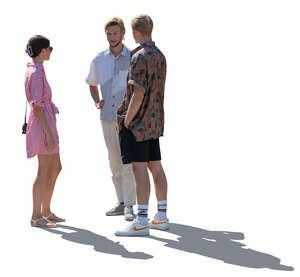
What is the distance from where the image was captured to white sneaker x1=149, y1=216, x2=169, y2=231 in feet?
22.7

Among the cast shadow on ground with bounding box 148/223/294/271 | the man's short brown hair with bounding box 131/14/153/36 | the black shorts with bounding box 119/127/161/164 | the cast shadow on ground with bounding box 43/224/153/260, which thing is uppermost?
the man's short brown hair with bounding box 131/14/153/36

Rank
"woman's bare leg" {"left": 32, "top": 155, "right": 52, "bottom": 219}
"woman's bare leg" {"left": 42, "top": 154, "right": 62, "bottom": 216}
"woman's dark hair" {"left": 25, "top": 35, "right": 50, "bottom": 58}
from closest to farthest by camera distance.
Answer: "woman's dark hair" {"left": 25, "top": 35, "right": 50, "bottom": 58} < "woman's bare leg" {"left": 32, "top": 155, "right": 52, "bottom": 219} < "woman's bare leg" {"left": 42, "top": 154, "right": 62, "bottom": 216}

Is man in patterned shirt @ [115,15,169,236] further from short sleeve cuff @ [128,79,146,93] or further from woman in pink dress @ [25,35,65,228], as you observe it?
woman in pink dress @ [25,35,65,228]

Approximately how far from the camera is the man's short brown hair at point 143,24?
6457mm

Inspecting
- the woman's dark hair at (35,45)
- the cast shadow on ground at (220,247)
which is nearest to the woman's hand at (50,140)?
the woman's dark hair at (35,45)

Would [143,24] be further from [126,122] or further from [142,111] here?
[126,122]

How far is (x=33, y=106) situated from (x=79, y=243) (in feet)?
5.03

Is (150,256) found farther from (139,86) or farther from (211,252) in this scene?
(139,86)

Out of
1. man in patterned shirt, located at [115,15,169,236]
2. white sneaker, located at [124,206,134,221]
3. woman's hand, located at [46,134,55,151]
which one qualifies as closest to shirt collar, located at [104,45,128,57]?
man in patterned shirt, located at [115,15,169,236]

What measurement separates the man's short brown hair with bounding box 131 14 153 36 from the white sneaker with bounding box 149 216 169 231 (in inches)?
→ 79.7

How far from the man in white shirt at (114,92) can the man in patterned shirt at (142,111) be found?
851 millimetres

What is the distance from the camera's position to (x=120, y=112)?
21.8 feet

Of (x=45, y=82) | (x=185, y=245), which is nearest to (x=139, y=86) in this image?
(x=45, y=82)

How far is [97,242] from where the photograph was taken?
21.2 feet
